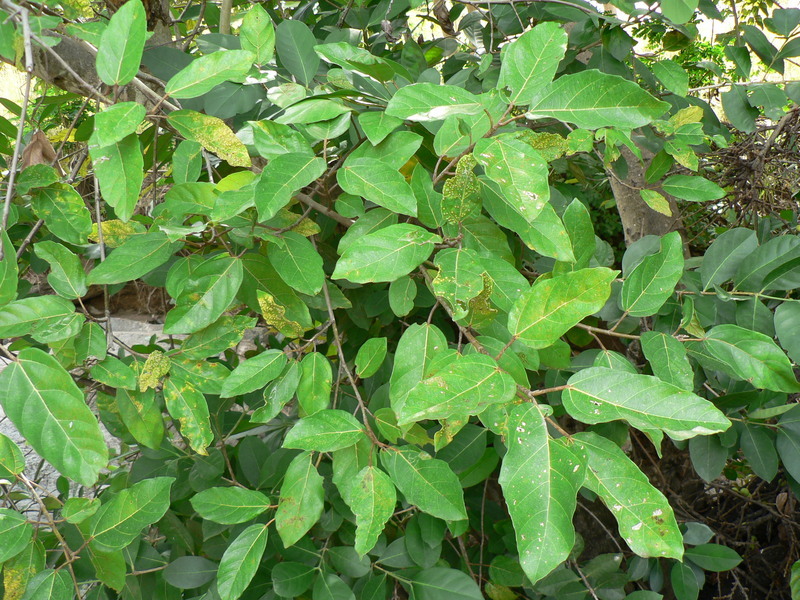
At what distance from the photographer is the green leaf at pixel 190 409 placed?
729 mm

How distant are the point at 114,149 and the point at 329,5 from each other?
1.16 meters

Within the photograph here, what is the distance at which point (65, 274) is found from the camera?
29.2 inches

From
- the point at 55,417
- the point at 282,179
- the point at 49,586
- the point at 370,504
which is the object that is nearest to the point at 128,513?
the point at 49,586

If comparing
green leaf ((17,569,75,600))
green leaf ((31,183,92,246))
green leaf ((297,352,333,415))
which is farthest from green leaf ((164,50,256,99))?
green leaf ((17,569,75,600))

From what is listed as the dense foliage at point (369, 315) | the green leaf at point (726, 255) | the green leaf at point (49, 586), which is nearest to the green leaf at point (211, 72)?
the dense foliage at point (369, 315)

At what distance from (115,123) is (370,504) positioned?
0.44 metres

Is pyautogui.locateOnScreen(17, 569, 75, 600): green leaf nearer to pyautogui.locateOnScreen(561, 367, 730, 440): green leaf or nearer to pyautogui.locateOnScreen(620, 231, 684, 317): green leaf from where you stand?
pyautogui.locateOnScreen(561, 367, 730, 440): green leaf

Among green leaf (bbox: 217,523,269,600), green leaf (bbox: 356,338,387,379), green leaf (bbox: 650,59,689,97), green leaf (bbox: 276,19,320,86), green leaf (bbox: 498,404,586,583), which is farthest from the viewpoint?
green leaf (bbox: 650,59,689,97)

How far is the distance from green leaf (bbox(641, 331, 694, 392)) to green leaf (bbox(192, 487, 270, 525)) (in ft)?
1.58

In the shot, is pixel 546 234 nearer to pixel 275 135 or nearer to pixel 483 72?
pixel 275 135

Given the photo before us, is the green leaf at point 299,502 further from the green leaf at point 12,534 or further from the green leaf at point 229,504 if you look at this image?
the green leaf at point 12,534

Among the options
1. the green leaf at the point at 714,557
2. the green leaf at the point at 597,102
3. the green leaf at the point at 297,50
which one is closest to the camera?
the green leaf at the point at 597,102

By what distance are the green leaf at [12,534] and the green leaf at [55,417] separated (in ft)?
0.42

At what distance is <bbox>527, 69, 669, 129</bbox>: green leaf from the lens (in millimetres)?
575
